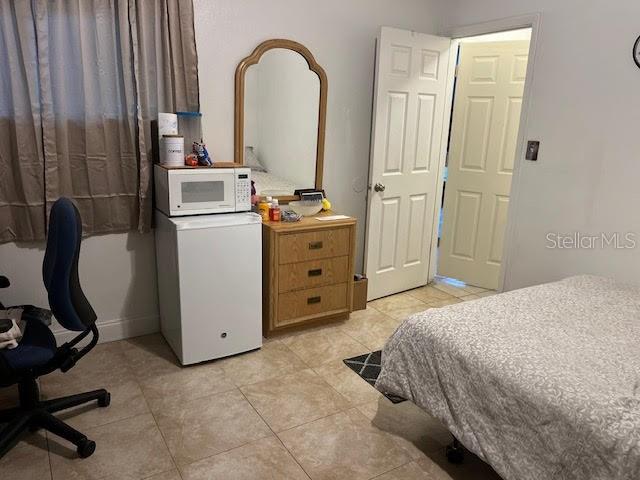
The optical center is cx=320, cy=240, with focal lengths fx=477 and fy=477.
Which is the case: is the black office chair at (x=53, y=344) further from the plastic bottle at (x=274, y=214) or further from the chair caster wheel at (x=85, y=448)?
the plastic bottle at (x=274, y=214)

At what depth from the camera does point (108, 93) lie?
2.58 m

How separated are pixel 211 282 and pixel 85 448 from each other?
98 centimetres

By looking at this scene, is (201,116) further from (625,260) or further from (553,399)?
(625,260)

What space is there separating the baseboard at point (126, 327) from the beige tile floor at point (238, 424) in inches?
2.7

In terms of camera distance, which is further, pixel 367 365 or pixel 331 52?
pixel 331 52

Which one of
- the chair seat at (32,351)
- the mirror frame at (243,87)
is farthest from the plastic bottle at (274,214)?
the chair seat at (32,351)

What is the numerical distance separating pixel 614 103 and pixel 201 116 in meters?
2.39

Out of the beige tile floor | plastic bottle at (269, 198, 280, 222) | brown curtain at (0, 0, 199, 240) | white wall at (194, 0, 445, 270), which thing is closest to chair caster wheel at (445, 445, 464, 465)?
the beige tile floor

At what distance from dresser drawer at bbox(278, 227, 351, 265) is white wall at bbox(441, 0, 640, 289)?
1.22 metres

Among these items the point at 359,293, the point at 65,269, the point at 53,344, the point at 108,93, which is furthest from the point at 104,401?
the point at 359,293

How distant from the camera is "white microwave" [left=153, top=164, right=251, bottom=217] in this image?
2.59 metres

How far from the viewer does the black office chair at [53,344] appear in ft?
6.06

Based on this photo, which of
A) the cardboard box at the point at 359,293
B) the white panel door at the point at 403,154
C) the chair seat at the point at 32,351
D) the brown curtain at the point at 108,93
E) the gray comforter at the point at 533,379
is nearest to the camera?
the gray comforter at the point at 533,379

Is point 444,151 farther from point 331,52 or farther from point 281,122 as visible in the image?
point 281,122
